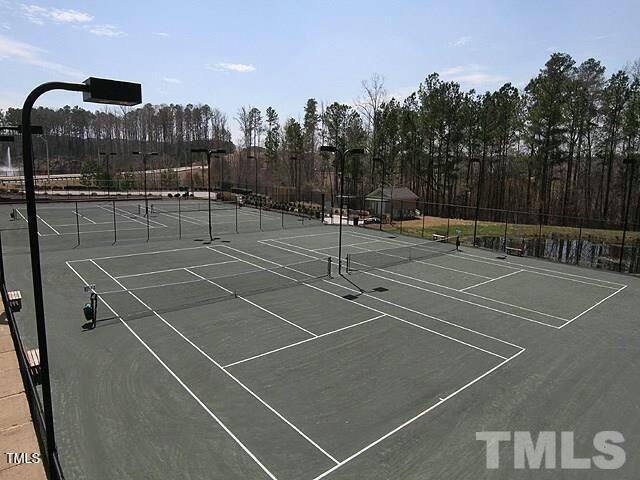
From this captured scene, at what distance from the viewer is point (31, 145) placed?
5.08 metres

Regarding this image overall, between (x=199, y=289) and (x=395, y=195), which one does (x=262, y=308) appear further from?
(x=395, y=195)

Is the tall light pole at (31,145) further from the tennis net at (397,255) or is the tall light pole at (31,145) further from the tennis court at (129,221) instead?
the tennis court at (129,221)

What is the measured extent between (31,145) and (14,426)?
6.35 m

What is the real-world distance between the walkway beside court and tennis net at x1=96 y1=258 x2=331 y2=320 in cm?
577

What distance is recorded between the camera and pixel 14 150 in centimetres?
11350

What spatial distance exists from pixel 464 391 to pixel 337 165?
59236 millimetres

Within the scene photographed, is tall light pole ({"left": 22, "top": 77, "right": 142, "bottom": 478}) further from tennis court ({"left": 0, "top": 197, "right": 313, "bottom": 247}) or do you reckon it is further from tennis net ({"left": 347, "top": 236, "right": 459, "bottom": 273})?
tennis court ({"left": 0, "top": 197, "right": 313, "bottom": 247})

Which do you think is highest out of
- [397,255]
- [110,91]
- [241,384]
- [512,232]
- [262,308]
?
[110,91]

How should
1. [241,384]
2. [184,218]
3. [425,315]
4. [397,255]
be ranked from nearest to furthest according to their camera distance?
[241,384], [425,315], [397,255], [184,218]

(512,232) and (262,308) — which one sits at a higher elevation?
(512,232)

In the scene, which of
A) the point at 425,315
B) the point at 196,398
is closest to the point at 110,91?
the point at 196,398

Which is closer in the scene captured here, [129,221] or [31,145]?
[31,145]

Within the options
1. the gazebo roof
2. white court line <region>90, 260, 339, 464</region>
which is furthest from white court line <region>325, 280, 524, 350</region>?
the gazebo roof

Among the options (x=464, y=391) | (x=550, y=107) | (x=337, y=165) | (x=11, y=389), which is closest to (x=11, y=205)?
(x=337, y=165)
